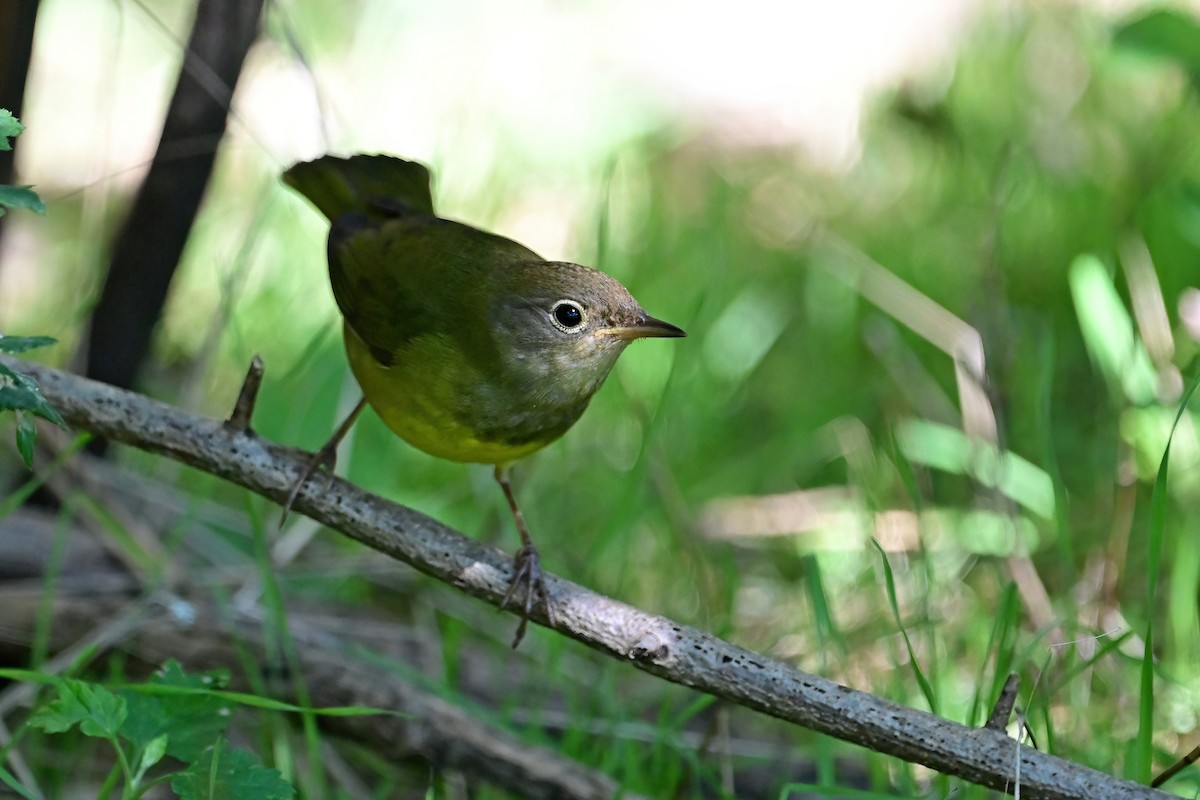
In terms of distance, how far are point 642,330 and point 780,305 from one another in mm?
2791

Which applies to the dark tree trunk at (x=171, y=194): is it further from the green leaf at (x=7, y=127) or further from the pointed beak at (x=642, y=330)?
the green leaf at (x=7, y=127)

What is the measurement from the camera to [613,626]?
2.55 meters

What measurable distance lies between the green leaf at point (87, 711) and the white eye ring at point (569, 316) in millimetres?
1407

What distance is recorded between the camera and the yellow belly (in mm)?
3191

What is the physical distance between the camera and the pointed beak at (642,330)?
10.4 feet

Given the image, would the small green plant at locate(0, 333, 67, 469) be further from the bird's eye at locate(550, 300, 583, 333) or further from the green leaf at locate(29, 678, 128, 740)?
the bird's eye at locate(550, 300, 583, 333)

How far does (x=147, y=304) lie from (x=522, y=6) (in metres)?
4.16

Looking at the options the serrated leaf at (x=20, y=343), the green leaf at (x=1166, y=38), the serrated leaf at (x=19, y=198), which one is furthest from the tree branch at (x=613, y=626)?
the green leaf at (x=1166, y=38)

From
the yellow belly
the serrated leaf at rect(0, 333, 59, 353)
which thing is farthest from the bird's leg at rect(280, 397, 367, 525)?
the serrated leaf at rect(0, 333, 59, 353)

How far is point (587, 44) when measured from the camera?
7602 millimetres

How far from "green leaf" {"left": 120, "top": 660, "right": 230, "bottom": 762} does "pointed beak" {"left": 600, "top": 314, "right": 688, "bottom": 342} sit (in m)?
1.24

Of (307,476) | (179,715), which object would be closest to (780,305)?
(307,476)

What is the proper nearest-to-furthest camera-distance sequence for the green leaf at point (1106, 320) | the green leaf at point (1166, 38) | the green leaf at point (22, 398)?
the green leaf at point (22, 398) < the green leaf at point (1166, 38) < the green leaf at point (1106, 320)

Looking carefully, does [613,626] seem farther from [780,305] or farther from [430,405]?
[780,305]
